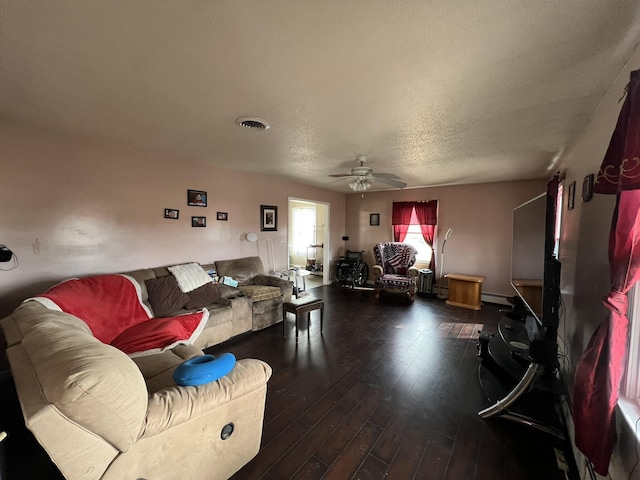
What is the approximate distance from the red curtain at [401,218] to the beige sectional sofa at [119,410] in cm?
529

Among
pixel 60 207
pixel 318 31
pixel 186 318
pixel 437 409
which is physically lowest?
pixel 437 409

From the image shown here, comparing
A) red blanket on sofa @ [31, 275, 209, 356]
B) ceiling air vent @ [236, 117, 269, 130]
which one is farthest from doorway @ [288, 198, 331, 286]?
ceiling air vent @ [236, 117, 269, 130]

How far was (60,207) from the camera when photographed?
2.75m

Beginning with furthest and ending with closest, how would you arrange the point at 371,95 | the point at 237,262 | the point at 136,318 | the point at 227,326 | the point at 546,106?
the point at 237,262 → the point at 227,326 → the point at 136,318 → the point at 546,106 → the point at 371,95

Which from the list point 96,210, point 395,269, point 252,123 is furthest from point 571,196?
point 96,210

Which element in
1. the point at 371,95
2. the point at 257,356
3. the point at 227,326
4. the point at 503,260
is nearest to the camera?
the point at 371,95

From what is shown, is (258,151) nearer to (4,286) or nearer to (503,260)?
(4,286)

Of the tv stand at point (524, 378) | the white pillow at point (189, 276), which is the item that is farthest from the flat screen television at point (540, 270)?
the white pillow at point (189, 276)

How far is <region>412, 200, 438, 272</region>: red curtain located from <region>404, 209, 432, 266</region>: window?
114 millimetres

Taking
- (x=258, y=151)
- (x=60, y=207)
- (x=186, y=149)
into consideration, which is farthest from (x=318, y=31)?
(x=60, y=207)

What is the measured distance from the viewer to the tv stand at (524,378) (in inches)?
68.4

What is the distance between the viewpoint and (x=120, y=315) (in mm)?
2496

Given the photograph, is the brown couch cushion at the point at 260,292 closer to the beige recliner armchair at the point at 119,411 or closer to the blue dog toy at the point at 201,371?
the beige recliner armchair at the point at 119,411

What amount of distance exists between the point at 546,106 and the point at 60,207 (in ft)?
15.2
